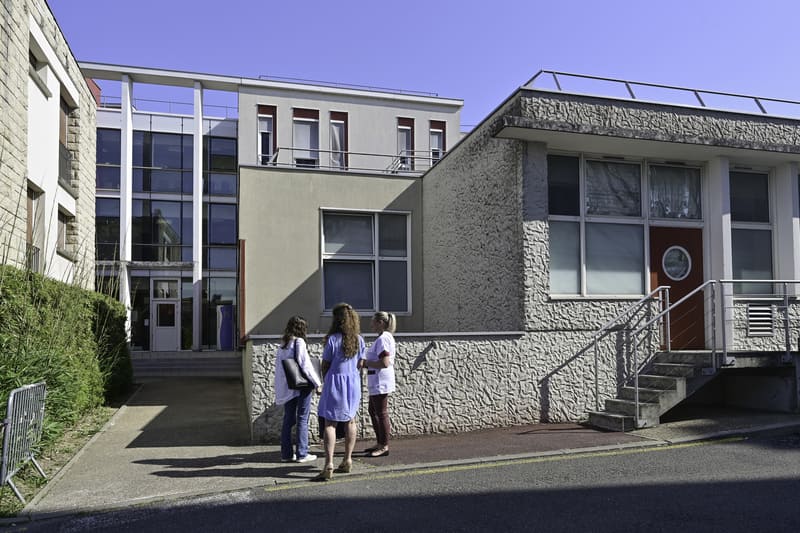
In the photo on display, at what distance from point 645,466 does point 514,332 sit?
3.07 metres

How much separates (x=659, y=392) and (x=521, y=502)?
4107 mm

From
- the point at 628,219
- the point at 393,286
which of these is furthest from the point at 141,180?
the point at 628,219

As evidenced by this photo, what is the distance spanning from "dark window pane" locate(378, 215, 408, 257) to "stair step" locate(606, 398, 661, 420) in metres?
5.77

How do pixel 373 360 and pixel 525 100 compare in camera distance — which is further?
pixel 525 100

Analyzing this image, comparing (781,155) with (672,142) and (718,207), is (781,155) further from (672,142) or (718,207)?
(672,142)

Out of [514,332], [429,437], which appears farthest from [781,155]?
[429,437]

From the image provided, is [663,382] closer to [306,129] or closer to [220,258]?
[306,129]

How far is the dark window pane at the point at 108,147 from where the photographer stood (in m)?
29.4

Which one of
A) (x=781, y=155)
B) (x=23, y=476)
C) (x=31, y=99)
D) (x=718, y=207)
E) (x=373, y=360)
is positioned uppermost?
(x=31, y=99)

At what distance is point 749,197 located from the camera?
1146 cm

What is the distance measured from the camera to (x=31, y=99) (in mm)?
13492

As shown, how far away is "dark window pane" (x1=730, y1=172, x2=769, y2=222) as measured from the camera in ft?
37.2

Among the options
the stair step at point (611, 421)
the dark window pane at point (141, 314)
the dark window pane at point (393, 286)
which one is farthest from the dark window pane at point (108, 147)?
the stair step at point (611, 421)

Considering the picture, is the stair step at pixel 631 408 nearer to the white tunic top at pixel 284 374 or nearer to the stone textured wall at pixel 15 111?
the white tunic top at pixel 284 374
